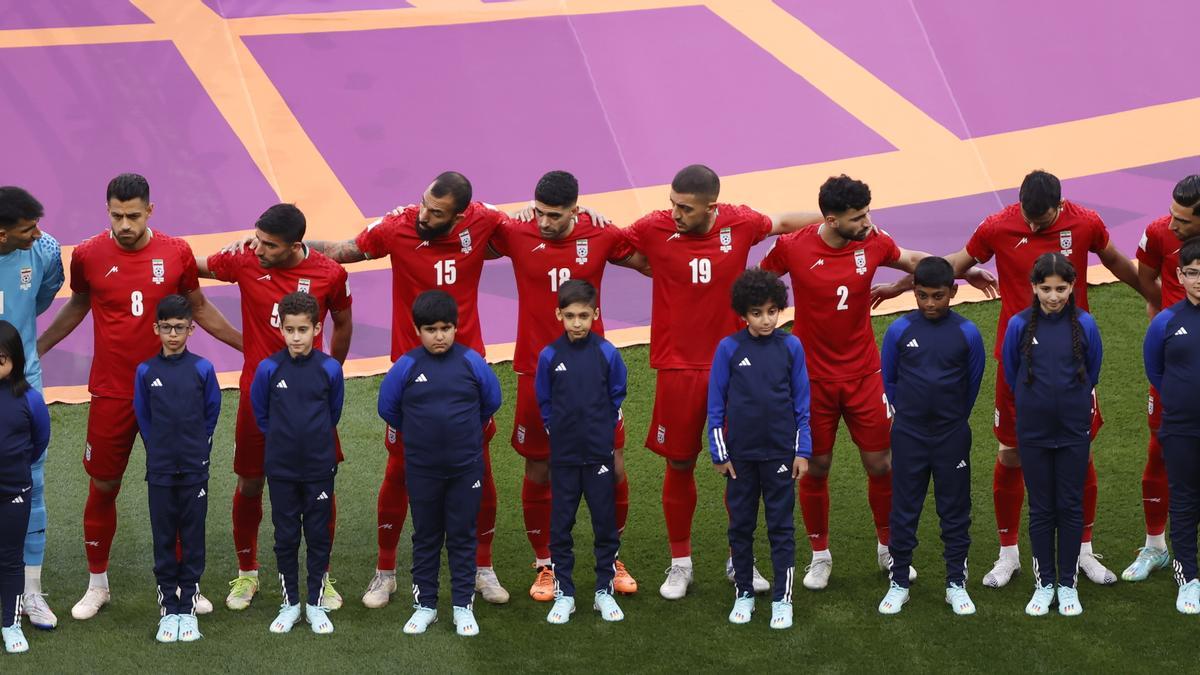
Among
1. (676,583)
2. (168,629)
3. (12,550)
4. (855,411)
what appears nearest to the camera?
(12,550)

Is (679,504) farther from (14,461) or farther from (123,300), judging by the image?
(14,461)

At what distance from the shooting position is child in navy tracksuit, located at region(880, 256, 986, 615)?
252 inches

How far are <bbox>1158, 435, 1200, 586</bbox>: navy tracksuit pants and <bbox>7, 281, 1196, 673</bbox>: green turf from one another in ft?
0.76

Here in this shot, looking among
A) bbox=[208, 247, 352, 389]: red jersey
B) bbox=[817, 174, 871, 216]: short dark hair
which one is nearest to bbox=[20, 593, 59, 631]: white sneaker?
bbox=[208, 247, 352, 389]: red jersey

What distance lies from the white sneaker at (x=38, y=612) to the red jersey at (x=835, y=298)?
356cm

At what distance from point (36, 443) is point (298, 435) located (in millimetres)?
1121

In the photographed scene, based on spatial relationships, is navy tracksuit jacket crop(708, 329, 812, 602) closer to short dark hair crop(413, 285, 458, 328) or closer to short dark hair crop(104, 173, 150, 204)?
short dark hair crop(413, 285, 458, 328)

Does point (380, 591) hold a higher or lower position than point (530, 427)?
lower

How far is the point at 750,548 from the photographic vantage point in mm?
6484

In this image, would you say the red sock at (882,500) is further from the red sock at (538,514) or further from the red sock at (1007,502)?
the red sock at (538,514)

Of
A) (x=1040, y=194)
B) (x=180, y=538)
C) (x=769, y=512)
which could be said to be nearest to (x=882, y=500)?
(x=769, y=512)

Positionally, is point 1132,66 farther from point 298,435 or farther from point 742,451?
point 298,435

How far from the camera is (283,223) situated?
6.52 metres

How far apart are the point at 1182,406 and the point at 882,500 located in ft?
4.62
